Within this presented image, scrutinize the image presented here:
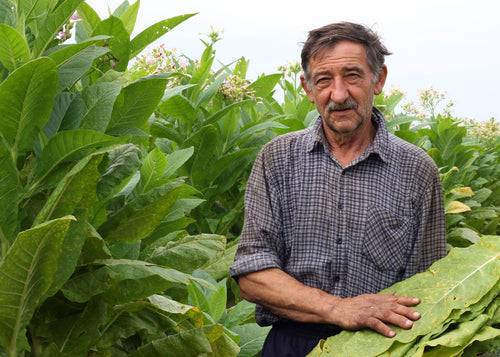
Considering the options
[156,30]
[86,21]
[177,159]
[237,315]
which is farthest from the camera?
[177,159]

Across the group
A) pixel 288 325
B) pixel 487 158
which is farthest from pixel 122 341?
pixel 487 158

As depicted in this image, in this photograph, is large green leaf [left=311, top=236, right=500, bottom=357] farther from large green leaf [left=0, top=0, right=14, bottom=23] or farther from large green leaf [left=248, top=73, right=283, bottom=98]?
large green leaf [left=248, top=73, right=283, bottom=98]

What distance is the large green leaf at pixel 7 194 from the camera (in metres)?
2.13

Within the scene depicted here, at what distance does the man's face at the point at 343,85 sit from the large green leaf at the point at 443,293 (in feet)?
2.14

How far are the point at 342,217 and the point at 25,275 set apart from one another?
1.21m

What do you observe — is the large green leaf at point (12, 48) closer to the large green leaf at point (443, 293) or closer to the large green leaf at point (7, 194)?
the large green leaf at point (7, 194)

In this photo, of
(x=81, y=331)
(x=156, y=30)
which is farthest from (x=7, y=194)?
(x=156, y=30)

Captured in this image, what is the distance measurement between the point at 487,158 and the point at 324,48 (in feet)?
22.8

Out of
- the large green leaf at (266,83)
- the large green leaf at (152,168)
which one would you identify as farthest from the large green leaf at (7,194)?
the large green leaf at (266,83)

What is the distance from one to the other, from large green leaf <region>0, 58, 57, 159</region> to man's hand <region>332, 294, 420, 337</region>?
1249mm

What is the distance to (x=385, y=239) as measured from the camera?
251 cm

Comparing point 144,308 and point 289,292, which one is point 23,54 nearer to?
point 144,308

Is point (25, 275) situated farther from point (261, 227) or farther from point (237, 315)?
point (237, 315)

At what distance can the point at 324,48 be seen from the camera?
98.7 inches
